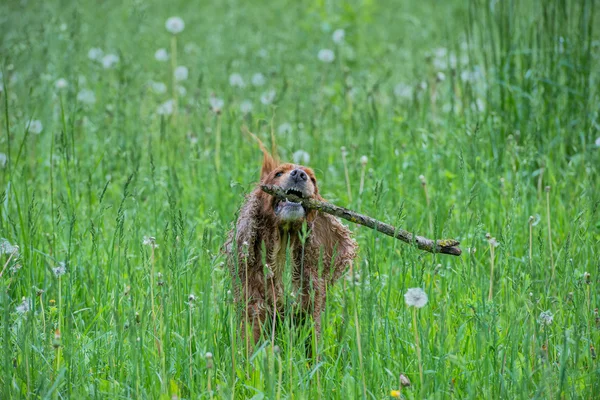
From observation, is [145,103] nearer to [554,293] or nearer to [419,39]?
[419,39]

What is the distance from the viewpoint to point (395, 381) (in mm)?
3174

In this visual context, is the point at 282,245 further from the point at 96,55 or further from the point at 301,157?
the point at 96,55

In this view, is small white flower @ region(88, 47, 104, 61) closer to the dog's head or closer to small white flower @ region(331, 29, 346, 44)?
small white flower @ region(331, 29, 346, 44)

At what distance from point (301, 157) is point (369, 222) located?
201 centimetres

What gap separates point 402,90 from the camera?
765 cm

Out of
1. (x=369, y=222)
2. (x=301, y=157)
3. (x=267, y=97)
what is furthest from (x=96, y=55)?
(x=369, y=222)

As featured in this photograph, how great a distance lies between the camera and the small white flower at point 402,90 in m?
7.34

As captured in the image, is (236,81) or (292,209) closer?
(292,209)

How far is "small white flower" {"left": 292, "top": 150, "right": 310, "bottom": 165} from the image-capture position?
5492 mm

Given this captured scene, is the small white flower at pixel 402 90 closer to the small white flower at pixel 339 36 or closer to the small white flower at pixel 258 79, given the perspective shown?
the small white flower at pixel 339 36

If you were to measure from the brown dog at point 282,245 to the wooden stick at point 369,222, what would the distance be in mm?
95

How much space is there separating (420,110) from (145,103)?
8.12 feet

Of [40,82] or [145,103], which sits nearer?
[40,82]

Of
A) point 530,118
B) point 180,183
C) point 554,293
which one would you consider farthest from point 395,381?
point 530,118
